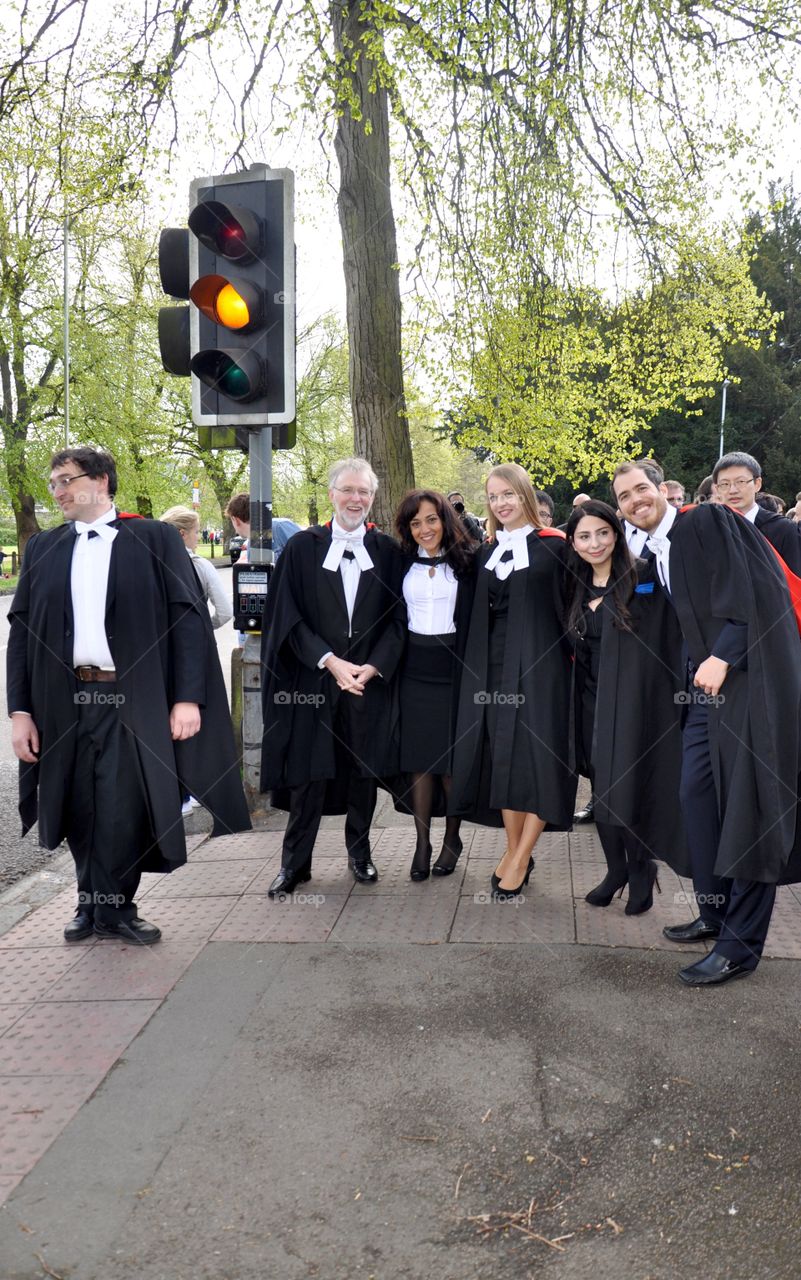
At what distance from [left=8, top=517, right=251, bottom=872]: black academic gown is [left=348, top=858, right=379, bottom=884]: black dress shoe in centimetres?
77

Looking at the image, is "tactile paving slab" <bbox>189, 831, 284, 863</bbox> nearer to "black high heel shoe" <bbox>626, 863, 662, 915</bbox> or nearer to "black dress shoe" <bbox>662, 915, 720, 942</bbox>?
"black high heel shoe" <bbox>626, 863, 662, 915</bbox>

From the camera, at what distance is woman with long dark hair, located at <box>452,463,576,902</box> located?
16.1ft

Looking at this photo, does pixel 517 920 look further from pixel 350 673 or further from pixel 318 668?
pixel 318 668

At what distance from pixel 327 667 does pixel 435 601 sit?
2.05 ft

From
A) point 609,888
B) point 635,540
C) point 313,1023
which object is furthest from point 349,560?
point 313,1023

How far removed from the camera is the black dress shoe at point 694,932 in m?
4.38

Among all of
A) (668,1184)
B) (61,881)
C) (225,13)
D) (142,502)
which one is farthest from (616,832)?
(142,502)

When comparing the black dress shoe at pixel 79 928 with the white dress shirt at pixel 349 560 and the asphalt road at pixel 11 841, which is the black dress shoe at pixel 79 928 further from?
the white dress shirt at pixel 349 560

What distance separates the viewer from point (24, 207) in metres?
26.2

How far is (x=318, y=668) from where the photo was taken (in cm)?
523

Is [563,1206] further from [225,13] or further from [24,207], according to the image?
[24,207]

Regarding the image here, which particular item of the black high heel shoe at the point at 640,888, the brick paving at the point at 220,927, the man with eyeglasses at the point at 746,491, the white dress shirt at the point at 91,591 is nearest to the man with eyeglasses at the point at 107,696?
the white dress shirt at the point at 91,591

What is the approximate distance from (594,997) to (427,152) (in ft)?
26.2

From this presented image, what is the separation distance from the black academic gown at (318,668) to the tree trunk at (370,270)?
3490 millimetres
